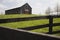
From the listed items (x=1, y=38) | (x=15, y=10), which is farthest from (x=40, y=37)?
(x=15, y=10)

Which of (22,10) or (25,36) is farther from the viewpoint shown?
(22,10)

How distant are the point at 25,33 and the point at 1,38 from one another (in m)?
1.37

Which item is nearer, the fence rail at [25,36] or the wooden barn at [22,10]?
the fence rail at [25,36]

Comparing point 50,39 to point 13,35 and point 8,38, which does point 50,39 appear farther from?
point 8,38

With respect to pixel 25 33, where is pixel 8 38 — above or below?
below

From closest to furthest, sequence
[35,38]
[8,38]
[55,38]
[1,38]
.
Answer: [55,38]
[35,38]
[8,38]
[1,38]

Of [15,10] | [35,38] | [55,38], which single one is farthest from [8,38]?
[15,10]

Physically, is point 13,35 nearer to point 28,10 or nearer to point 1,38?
point 1,38

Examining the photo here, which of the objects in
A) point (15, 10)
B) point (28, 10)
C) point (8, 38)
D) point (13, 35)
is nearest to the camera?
point (13, 35)

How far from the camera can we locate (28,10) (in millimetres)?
58844

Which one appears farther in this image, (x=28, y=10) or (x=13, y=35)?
(x=28, y=10)

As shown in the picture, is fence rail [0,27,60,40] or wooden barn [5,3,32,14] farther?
wooden barn [5,3,32,14]

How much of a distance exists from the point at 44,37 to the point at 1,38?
187 centimetres

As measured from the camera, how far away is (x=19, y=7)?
53.9m
